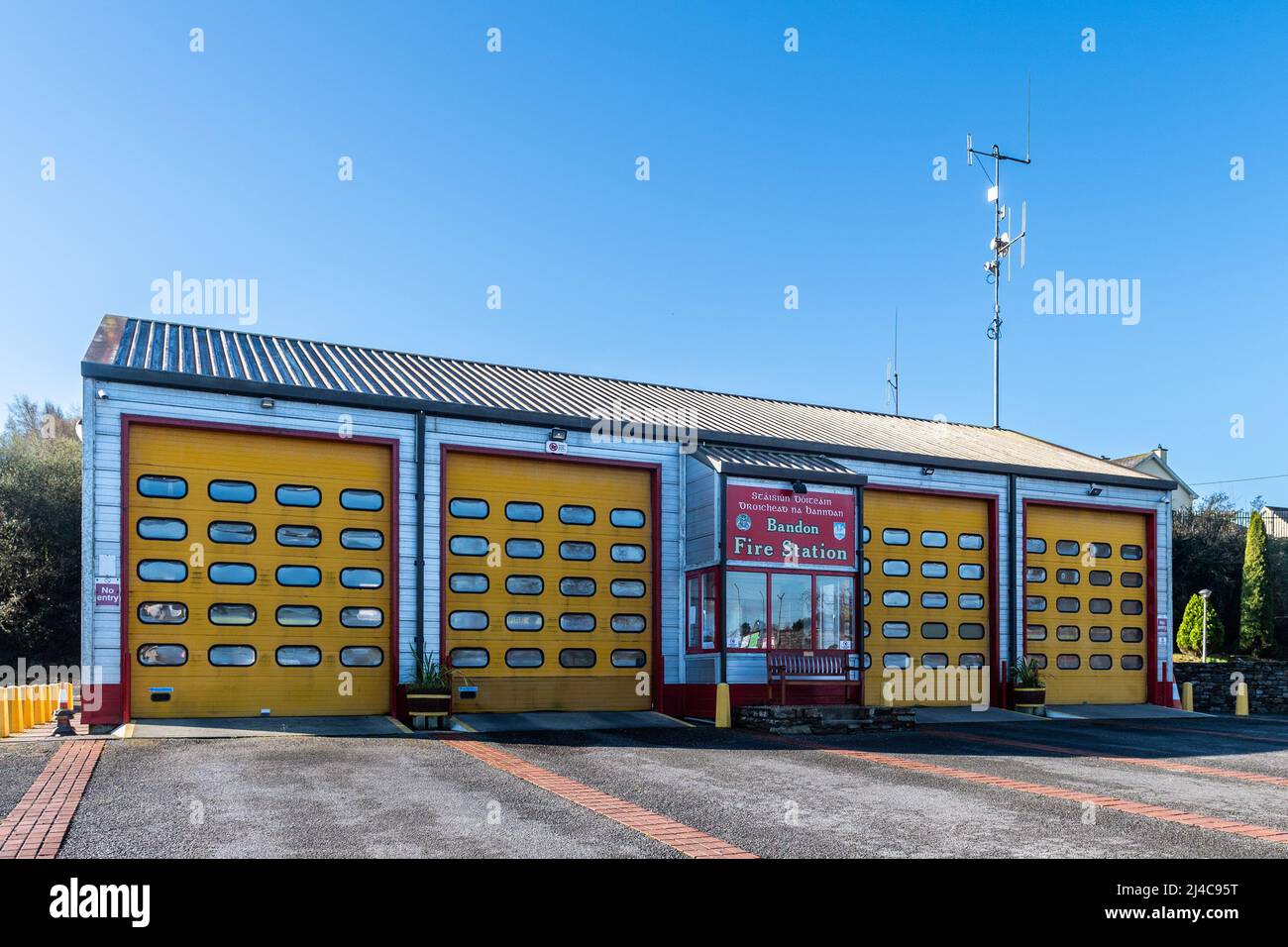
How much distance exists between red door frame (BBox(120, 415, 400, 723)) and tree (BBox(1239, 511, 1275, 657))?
99.0ft

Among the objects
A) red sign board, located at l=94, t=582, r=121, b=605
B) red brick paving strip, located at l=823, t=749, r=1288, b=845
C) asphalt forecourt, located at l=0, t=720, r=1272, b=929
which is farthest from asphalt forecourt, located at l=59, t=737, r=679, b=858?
red brick paving strip, located at l=823, t=749, r=1288, b=845

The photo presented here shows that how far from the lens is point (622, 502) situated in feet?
60.1

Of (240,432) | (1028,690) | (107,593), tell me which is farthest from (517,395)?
(1028,690)

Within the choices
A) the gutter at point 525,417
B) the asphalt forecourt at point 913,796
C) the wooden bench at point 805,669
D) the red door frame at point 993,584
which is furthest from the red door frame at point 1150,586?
the asphalt forecourt at point 913,796

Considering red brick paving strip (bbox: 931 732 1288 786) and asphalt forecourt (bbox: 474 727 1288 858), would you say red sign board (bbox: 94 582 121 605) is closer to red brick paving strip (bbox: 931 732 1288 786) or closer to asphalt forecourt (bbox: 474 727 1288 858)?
asphalt forecourt (bbox: 474 727 1288 858)

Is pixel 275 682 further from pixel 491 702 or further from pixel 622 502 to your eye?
pixel 622 502

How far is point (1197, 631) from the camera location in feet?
114

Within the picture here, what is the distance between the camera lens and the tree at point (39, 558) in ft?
97.2

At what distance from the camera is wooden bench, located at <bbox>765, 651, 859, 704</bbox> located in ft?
55.7

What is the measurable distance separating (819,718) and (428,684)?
5784mm
